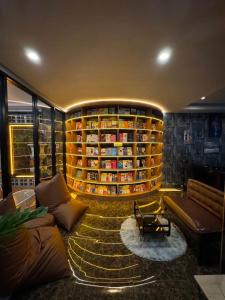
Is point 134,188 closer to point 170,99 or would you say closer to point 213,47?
point 170,99

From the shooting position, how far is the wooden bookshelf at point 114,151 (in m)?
3.87

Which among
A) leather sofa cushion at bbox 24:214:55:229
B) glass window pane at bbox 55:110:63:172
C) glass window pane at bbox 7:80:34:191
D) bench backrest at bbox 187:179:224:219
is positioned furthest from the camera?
glass window pane at bbox 55:110:63:172

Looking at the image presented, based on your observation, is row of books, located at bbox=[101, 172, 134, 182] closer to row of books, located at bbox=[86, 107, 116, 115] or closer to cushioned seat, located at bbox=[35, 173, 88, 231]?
cushioned seat, located at bbox=[35, 173, 88, 231]

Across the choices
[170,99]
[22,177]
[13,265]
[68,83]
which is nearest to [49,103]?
[68,83]

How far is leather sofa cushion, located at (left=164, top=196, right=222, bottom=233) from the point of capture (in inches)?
73.9

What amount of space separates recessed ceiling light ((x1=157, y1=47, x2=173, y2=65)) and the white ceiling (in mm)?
63

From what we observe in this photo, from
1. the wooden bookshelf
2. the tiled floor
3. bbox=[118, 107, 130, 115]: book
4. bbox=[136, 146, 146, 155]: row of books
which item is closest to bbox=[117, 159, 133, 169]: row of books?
the wooden bookshelf

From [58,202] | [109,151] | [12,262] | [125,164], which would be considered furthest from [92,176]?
[12,262]

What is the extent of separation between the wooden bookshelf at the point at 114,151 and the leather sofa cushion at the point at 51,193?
1.27 m

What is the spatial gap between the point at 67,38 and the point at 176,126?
465 centimetres

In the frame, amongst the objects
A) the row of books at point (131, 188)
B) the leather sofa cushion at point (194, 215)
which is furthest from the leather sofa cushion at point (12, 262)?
the row of books at point (131, 188)

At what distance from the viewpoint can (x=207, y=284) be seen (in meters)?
1.12

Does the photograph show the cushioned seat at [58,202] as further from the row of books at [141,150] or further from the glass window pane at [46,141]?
the row of books at [141,150]

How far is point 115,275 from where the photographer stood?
1697 millimetres
